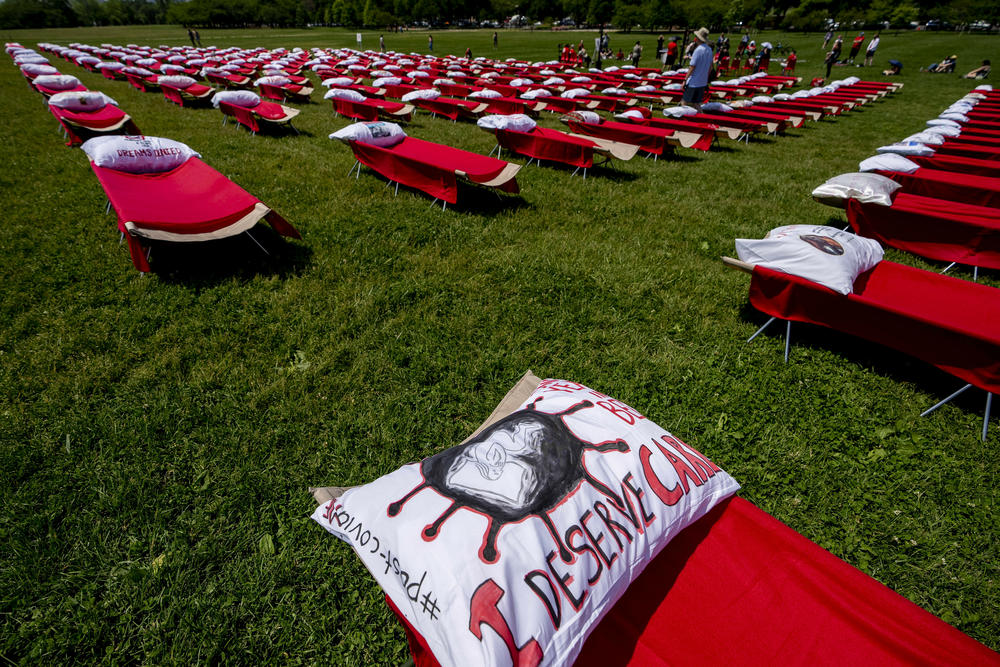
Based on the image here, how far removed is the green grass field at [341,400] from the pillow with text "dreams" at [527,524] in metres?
0.88

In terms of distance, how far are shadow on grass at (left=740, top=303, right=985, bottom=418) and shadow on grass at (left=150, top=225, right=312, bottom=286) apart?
5.55m

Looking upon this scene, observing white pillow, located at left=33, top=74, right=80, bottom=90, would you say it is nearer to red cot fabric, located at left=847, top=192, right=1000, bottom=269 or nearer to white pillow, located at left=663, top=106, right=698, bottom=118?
white pillow, located at left=663, top=106, right=698, bottom=118

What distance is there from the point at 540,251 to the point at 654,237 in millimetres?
1935

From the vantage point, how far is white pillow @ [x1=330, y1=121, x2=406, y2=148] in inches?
314

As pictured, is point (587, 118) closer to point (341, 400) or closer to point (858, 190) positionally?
point (858, 190)

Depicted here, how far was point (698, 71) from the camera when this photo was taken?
12.8 meters

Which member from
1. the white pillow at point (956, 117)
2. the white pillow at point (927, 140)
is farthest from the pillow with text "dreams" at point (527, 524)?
the white pillow at point (956, 117)

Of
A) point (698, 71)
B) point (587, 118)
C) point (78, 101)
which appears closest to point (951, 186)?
point (587, 118)

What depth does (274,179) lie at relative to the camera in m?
8.34

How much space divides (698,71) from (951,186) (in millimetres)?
8094

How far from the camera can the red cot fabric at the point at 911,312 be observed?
3.35 meters

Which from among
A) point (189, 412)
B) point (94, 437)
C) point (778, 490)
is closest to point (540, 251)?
point (778, 490)

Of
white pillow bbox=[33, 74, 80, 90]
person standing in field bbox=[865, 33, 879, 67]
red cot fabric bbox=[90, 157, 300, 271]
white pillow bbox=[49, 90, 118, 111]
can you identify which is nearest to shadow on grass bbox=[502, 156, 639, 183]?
red cot fabric bbox=[90, 157, 300, 271]

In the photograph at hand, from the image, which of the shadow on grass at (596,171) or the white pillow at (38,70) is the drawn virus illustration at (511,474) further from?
the white pillow at (38,70)
